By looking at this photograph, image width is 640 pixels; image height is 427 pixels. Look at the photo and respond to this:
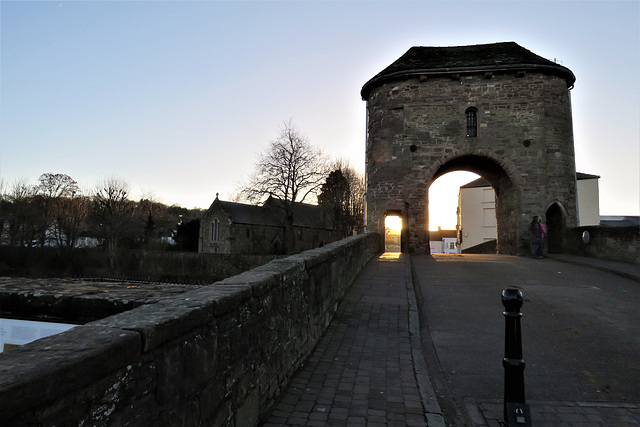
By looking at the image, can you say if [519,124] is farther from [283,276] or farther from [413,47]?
[283,276]

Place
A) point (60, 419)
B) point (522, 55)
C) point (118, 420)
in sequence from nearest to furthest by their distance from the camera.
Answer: point (60, 419) < point (118, 420) < point (522, 55)

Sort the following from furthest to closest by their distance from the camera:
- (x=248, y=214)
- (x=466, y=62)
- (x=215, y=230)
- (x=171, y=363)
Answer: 1. (x=248, y=214)
2. (x=215, y=230)
3. (x=466, y=62)
4. (x=171, y=363)

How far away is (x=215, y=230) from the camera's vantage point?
49469mm

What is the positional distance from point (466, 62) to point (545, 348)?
692 inches

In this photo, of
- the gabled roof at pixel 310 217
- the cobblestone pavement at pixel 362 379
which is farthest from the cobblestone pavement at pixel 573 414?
the gabled roof at pixel 310 217

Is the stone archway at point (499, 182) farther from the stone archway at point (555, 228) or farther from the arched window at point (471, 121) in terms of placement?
the stone archway at point (555, 228)

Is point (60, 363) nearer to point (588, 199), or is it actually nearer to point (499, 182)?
point (499, 182)

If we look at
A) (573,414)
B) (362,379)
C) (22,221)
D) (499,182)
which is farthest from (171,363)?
(22,221)

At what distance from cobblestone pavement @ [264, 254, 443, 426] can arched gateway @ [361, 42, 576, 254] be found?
12.6 meters

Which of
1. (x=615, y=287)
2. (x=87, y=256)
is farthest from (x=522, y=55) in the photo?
(x=87, y=256)

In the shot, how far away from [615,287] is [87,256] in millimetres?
44261

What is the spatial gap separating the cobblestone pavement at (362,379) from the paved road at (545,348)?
0.91ft

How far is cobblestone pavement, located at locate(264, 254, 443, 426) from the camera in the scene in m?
3.40

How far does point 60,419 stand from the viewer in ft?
4.29
